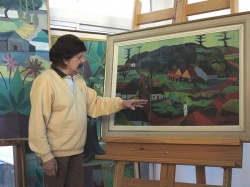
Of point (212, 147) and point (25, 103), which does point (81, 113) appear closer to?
point (25, 103)

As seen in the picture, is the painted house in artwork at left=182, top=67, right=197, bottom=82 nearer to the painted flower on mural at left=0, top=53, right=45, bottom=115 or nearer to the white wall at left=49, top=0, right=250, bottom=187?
the white wall at left=49, top=0, right=250, bottom=187

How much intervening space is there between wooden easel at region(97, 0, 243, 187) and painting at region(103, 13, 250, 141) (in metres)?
0.07

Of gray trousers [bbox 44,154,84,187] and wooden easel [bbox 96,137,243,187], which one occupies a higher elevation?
wooden easel [bbox 96,137,243,187]

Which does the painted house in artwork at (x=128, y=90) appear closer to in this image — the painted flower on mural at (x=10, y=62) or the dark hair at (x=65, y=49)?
the dark hair at (x=65, y=49)

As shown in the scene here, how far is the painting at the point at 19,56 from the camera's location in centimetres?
211

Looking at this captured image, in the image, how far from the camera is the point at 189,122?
5.82 feet

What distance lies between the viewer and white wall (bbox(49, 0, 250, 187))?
2.36 metres

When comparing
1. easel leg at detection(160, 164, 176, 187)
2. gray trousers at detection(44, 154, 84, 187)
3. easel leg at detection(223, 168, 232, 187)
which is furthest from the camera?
gray trousers at detection(44, 154, 84, 187)

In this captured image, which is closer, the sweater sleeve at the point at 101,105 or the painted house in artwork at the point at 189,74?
the painted house in artwork at the point at 189,74

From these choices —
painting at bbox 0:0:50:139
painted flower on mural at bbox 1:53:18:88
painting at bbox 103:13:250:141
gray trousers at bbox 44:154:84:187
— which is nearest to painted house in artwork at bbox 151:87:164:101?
painting at bbox 103:13:250:141

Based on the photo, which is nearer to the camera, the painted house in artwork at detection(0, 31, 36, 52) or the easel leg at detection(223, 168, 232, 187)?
the easel leg at detection(223, 168, 232, 187)

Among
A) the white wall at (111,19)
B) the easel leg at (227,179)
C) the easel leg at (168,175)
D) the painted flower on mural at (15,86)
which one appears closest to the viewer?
the easel leg at (227,179)

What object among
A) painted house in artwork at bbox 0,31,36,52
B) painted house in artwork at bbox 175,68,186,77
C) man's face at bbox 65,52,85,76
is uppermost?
painted house in artwork at bbox 0,31,36,52

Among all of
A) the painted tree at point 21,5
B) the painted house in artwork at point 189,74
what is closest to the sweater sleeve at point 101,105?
the painted house in artwork at point 189,74
